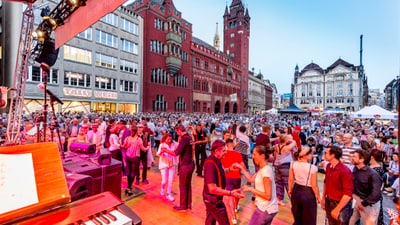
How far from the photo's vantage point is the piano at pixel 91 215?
1570 mm

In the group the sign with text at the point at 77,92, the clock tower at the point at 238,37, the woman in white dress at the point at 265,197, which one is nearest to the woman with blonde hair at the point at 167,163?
the woman in white dress at the point at 265,197

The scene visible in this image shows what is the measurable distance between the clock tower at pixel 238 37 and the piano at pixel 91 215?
2316 inches

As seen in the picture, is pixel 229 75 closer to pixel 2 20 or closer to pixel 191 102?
pixel 191 102

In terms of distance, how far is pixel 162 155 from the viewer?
208 inches

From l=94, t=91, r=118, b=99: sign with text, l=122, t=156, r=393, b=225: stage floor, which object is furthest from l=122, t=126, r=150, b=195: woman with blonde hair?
l=94, t=91, r=118, b=99: sign with text

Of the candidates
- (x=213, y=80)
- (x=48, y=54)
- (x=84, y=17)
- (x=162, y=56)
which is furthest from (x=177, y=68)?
(x=84, y=17)

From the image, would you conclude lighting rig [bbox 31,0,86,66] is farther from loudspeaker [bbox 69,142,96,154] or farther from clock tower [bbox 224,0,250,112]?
clock tower [bbox 224,0,250,112]

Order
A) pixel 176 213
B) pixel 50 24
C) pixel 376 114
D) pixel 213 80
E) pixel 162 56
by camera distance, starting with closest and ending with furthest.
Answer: pixel 176 213 → pixel 50 24 → pixel 376 114 → pixel 162 56 → pixel 213 80

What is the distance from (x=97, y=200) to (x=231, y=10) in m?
65.7

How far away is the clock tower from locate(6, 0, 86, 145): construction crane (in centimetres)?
5316

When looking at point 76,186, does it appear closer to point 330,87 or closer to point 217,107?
point 217,107

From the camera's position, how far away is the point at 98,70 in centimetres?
2469

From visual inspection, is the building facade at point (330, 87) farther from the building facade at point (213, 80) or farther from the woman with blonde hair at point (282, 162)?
the woman with blonde hair at point (282, 162)

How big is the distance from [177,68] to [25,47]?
93.6ft
